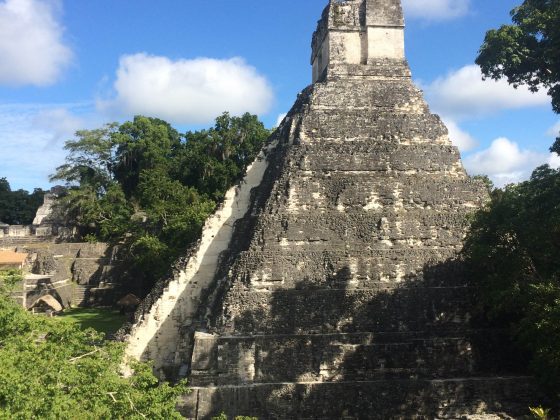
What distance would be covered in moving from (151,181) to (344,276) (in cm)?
2341

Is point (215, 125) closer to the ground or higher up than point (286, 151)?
higher up

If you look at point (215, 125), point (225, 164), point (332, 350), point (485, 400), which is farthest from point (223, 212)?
point (215, 125)


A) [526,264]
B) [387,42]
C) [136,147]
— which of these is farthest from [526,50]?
[136,147]

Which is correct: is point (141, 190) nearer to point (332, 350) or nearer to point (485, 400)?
point (332, 350)

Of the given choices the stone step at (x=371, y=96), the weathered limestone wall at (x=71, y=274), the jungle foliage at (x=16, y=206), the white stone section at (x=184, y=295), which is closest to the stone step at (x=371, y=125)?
the stone step at (x=371, y=96)

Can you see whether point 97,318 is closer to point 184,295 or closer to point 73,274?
point 73,274

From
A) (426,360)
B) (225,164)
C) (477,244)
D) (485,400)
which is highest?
(225,164)

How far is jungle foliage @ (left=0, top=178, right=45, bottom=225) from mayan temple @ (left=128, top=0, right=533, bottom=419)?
2000 inches

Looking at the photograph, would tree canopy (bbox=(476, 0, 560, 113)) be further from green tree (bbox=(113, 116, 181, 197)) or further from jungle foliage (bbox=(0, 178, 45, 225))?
jungle foliage (bbox=(0, 178, 45, 225))

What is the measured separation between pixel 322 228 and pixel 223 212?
400 cm

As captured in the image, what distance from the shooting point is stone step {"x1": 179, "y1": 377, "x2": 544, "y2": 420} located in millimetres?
12016

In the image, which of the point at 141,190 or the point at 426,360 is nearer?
the point at 426,360

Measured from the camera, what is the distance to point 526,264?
476 inches

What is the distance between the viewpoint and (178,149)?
43.1 m
